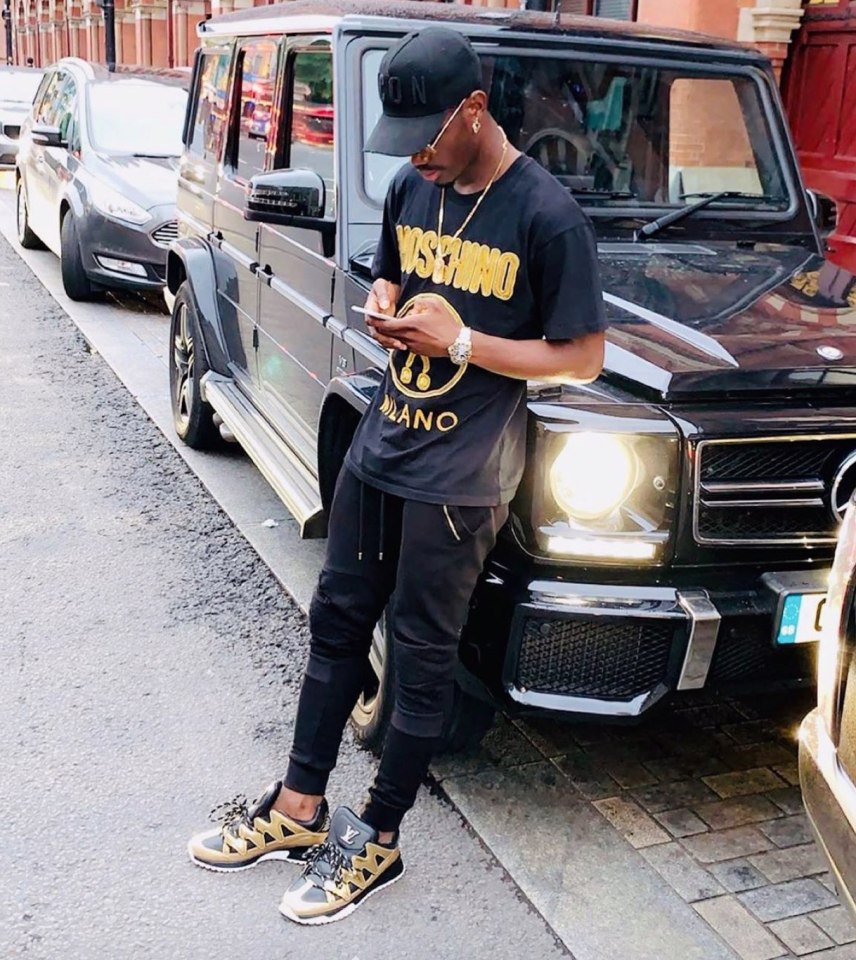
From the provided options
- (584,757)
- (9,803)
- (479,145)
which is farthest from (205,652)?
(479,145)

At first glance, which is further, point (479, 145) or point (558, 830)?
point (558, 830)

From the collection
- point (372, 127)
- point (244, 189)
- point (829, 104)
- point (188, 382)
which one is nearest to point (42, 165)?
point (188, 382)

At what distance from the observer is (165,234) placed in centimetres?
962

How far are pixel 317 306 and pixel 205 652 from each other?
48.6 inches

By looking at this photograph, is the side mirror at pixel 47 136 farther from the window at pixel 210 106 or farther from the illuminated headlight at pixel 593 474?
the illuminated headlight at pixel 593 474

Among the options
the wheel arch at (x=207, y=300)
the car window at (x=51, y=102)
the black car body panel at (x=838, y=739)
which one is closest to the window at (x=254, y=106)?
Result: the wheel arch at (x=207, y=300)

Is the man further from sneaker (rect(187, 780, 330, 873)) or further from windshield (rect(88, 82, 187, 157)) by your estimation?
windshield (rect(88, 82, 187, 157))

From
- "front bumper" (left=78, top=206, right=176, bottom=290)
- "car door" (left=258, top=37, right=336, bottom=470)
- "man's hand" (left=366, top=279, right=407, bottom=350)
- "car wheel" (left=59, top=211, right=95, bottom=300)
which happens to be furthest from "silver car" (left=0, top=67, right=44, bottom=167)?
"man's hand" (left=366, top=279, right=407, bottom=350)

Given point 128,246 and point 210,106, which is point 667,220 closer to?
point 210,106

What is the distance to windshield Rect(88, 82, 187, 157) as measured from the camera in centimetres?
1063

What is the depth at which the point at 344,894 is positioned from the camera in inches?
116

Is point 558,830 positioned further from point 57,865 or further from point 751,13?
point 751,13

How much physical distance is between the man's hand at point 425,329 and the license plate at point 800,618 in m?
1.05

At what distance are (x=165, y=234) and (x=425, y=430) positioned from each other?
24.2 ft
